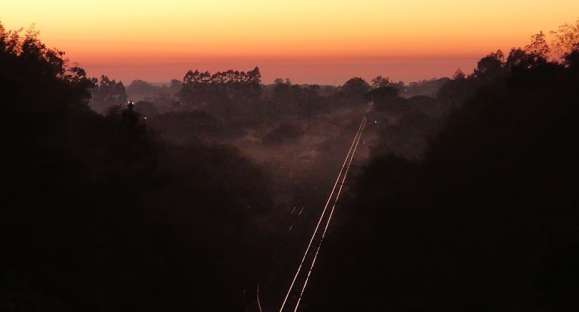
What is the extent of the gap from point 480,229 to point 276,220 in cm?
2134

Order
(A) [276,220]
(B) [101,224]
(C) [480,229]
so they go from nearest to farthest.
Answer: (B) [101,224]
(C) [480,229]
(A) [276,220]

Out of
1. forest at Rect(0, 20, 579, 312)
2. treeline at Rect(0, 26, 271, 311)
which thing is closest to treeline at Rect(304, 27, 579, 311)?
forest at Rect(0, 20, 579, 312)

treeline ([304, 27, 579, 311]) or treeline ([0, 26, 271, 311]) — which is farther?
treeline ([304, 27, 579, 311])

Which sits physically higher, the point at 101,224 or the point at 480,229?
the point at 101,224

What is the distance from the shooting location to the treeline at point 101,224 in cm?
1980

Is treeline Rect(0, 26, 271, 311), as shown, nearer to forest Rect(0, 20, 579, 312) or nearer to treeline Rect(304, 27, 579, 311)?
forest Rect(0, 20, 579, 312)

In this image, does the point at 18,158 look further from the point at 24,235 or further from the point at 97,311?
the point at 97,311

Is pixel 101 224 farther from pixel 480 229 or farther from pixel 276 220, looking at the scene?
pixel 276 220

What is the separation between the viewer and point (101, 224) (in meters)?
24.2

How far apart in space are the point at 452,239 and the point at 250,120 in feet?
285

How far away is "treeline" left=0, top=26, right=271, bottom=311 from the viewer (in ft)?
65.0

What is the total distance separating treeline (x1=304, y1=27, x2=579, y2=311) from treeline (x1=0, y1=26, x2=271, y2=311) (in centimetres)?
609

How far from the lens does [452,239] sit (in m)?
26.2

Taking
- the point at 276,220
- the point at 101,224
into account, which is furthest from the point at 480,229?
the point at 276,220
